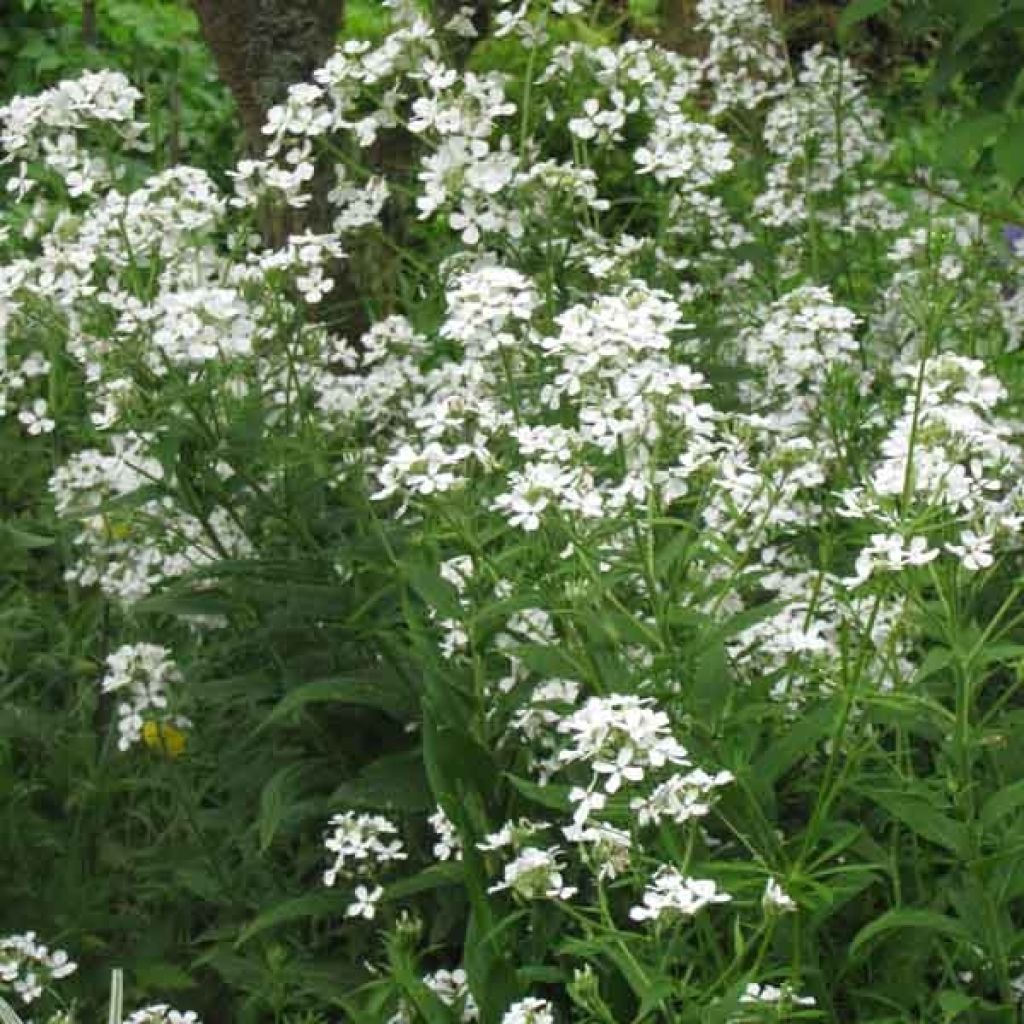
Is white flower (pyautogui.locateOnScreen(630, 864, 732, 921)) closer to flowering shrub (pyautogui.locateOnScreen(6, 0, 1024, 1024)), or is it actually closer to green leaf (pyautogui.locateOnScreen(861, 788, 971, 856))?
flowering shrub (pyautogui.locateOnScreen(6, 0, 1024, 1024))

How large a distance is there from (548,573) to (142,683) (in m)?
0.88

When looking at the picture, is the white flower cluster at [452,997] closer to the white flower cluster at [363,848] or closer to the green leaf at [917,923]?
the white flower cluster at [363,848]

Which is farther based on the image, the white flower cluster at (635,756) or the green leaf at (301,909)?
the green leaf at (301,909)

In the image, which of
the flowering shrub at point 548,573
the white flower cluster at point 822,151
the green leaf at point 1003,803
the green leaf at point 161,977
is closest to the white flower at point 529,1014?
the flowering shrub at point 548,573

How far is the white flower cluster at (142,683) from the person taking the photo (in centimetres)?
339

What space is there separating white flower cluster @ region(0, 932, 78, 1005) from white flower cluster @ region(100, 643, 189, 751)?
38cm

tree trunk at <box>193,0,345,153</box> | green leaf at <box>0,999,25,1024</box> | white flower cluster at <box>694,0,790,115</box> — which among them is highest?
tree trunk at <box>193,0,345,153</box>

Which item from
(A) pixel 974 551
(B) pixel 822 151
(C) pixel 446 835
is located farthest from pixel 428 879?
(B) pixel 822 151

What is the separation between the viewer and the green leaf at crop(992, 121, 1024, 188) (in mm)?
3430

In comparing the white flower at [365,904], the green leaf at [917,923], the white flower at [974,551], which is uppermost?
the white flower at [974,551]

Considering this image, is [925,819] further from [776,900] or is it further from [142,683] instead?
[142,683]

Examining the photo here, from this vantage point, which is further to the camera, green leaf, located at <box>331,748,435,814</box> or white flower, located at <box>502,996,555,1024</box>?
green leaf, located at <box>331,748,435,814</box>

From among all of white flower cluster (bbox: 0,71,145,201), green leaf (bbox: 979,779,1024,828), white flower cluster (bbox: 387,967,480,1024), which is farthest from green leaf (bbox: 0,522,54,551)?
green leaf (bbox: 979,779,1024,828)

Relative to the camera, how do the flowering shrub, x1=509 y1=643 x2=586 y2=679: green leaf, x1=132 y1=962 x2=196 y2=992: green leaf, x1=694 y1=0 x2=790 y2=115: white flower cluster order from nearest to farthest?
the flowering shrub, x1=509 y1=643 x2=586 y2=679: green leaf, x1=132 y1=962 x2=196 y2=992: green leaf, x1=694 y1=0 x2=790 y2=115: white flower cluster
